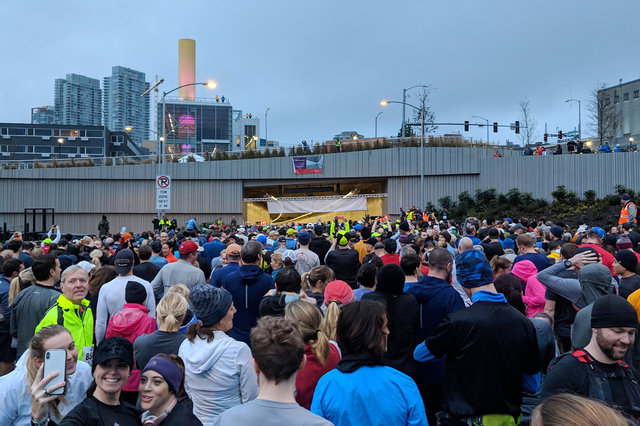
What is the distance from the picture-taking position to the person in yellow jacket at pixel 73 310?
492 centimetres

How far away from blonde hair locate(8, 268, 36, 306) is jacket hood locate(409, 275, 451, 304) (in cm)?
456

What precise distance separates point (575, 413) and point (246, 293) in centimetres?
515

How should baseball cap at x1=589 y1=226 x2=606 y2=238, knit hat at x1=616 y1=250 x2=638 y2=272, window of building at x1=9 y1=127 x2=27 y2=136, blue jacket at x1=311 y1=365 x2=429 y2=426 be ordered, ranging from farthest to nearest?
window of building at x1=9 y1=127 x2=27 y2=136 < baseball cap at x1=589 y1=226 x2=606 y2=238 < knit hat at x1=616 y1=250 x2=638 y2=272 < blue jacket at x1=311 y1=365 x2=429 y2=426

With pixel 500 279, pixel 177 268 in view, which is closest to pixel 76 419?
pixel 500 279

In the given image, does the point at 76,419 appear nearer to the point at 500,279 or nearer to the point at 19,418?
the point at 19,418

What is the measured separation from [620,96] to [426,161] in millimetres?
47429

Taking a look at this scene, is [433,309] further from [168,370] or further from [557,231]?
[557,231]

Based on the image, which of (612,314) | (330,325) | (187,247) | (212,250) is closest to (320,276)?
(330,325)

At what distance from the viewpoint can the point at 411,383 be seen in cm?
301

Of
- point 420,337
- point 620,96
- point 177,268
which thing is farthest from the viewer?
point 620,96

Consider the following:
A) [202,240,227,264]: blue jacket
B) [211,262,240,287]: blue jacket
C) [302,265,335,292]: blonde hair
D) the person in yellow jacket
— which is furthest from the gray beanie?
[202,240,227,264]: blue jacket

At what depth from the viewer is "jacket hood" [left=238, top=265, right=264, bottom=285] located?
6547 millimetres

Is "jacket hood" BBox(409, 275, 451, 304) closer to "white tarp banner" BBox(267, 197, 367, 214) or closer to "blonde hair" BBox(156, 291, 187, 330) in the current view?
"blonde hair" BBox(156, 291, 187, 330)

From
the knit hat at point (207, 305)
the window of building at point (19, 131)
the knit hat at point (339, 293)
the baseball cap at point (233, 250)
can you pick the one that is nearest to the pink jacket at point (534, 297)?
the knit hat at point (339, 293)
